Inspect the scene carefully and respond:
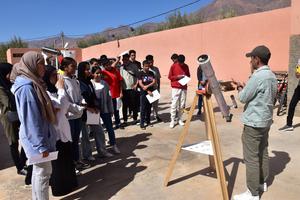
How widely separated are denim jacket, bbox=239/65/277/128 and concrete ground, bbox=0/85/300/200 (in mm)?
1003

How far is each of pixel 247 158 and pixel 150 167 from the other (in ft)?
5.66

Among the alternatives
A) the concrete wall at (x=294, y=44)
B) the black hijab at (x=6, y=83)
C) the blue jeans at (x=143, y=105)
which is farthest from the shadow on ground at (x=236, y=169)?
the concrete wall at (x=294, y=44)

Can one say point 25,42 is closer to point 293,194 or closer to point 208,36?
point 208,36

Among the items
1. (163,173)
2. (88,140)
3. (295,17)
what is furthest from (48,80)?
(295,17)

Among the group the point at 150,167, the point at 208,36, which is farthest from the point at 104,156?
the point at 208,36

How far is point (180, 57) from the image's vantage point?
7.50m

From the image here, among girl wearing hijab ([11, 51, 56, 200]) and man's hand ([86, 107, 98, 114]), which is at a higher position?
girl wearing hijab ([11, 51, 56, 200])

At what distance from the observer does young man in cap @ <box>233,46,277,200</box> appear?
3.54 meters

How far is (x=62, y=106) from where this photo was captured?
382cm

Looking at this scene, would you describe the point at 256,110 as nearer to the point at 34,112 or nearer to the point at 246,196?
the point at 246,196

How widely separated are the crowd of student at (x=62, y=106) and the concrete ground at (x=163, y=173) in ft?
0.87

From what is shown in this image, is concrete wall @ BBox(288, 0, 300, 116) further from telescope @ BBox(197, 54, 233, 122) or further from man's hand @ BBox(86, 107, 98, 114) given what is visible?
man's hand @ BBox(86, 107, 98, 114)

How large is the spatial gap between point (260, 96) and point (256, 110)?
0.17 meters

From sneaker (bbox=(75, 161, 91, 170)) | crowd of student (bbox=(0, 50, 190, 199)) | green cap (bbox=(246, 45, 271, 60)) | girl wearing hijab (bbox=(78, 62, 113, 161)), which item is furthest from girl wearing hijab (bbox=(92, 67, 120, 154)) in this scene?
green cap (bbox=(246, 45, 271, 60))
